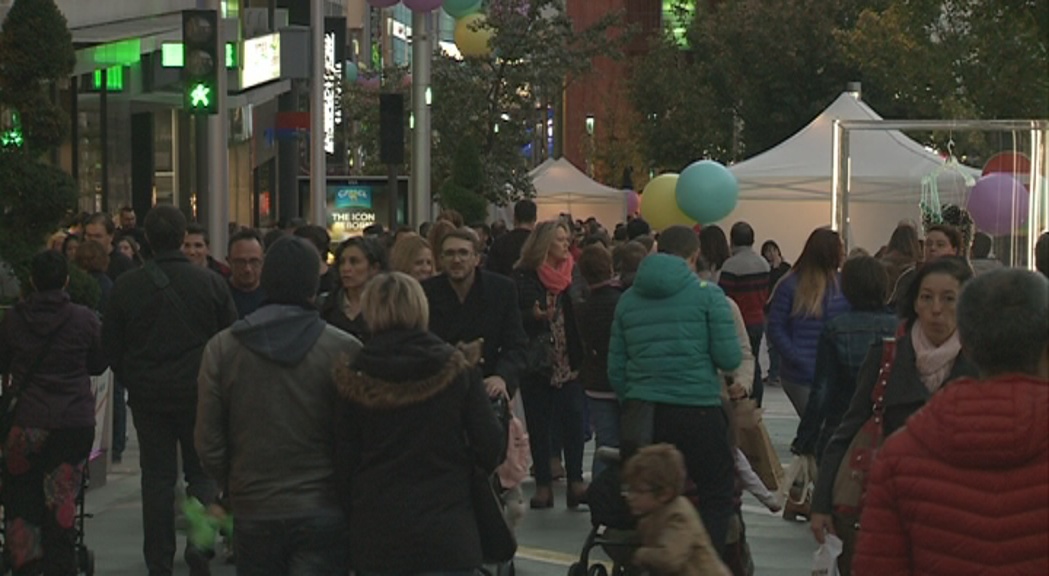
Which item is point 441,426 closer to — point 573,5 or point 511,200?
point 511,200

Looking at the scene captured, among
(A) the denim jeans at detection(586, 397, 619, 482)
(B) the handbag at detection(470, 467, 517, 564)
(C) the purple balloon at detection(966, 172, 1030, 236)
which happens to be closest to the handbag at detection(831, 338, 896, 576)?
(B) the handbag at detection(470, 467, 517, 564)

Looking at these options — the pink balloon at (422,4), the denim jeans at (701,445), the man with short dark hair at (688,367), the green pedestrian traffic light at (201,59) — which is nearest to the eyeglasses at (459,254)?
the man with short dark hair at (688,367)

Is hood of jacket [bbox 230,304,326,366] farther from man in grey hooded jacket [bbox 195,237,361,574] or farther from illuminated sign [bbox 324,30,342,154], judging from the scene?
illuminated sign [bbox 324,30,342,154]

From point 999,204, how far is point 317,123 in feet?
33.5

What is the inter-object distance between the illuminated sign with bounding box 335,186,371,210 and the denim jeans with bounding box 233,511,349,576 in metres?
22.3

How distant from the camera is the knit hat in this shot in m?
7.52

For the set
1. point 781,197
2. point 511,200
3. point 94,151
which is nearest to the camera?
point 781,197

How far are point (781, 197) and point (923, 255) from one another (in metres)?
15.5

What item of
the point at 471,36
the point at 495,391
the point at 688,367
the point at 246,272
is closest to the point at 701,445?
the point at 688,367

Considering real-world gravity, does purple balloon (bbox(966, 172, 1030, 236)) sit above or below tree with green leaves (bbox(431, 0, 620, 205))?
below

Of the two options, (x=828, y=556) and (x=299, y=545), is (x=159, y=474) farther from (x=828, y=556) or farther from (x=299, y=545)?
(x=828, y=556)

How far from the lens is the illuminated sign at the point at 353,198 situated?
2947 cm

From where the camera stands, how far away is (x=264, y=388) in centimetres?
736

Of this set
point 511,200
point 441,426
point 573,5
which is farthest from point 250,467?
point 573,5
